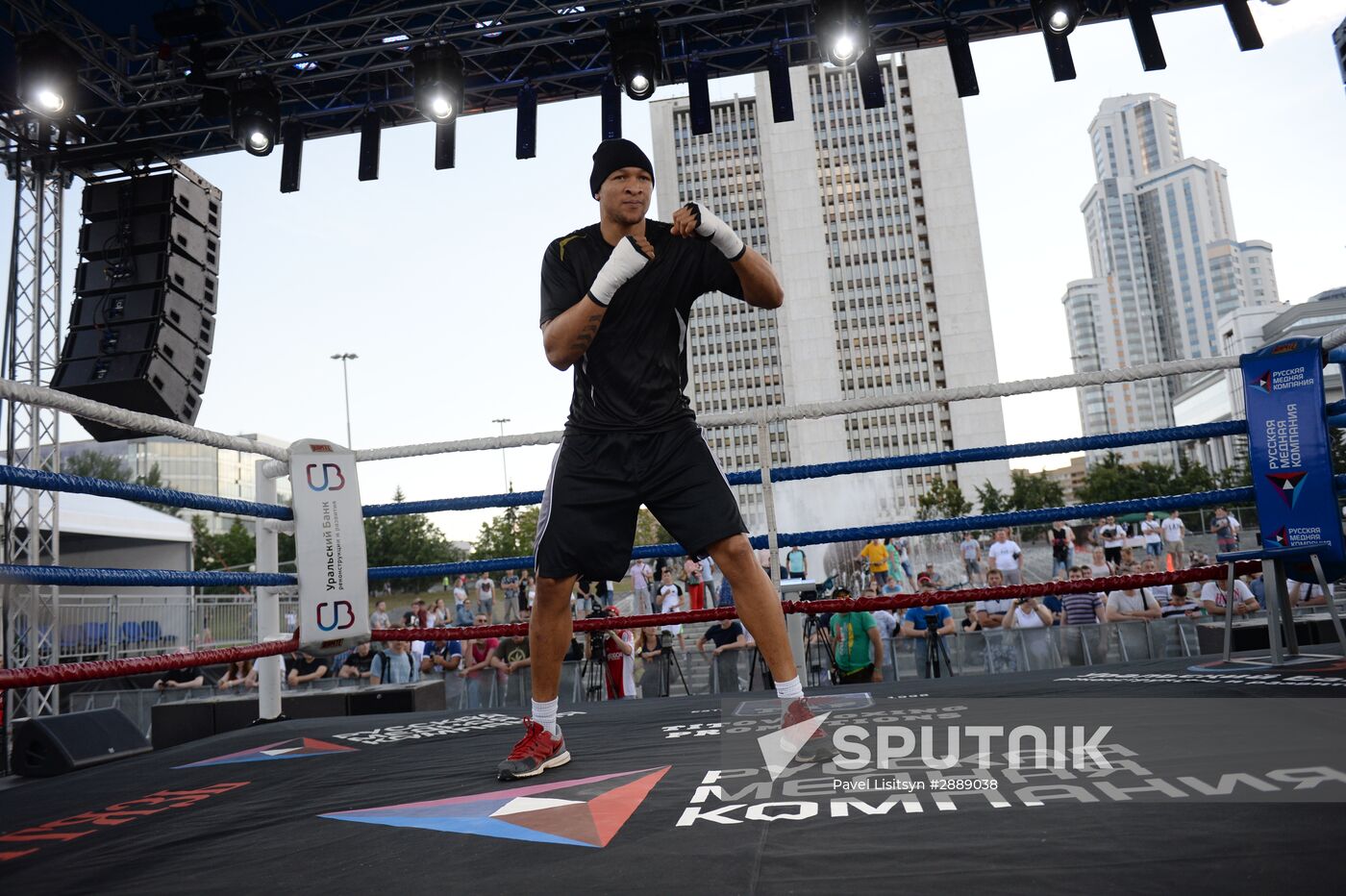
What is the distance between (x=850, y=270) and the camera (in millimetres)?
60656

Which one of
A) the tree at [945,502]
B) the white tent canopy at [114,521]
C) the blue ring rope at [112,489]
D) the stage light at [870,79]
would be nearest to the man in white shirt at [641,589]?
the white tent canopy at [114,521]

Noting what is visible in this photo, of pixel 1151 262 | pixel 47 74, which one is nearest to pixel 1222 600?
pixel 47 74

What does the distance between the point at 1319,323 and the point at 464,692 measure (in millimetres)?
64770

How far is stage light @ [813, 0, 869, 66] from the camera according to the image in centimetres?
548

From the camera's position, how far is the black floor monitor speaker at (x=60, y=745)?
248 centimetres

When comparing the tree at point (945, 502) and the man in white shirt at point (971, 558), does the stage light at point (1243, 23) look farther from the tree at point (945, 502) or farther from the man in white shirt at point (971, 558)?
the tree at point (945, 502)

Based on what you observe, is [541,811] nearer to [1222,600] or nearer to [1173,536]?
[1222,600]

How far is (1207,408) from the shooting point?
7094 cm

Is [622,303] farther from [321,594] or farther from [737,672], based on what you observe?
[737,672]

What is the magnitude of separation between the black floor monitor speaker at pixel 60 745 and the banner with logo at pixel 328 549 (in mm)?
609

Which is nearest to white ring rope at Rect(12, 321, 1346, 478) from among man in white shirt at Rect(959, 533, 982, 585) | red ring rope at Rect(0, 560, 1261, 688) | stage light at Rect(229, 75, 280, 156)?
red ring rope at Rect(0, 560, 1261, 688)

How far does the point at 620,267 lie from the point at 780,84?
469 cm

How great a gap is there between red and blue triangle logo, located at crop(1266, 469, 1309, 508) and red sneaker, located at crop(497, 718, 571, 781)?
2.22m

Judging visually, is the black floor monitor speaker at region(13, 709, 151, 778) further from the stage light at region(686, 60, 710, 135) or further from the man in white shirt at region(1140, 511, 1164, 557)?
the man in white shirt at region(1140, 511, 1164, 557)
